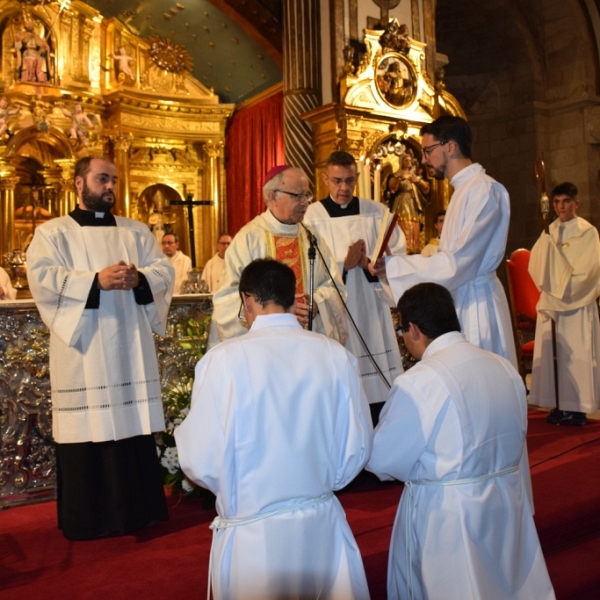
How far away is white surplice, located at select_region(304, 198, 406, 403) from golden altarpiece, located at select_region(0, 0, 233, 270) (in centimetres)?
738

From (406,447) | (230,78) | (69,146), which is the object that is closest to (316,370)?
(406,447)

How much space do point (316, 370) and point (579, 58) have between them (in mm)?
13434

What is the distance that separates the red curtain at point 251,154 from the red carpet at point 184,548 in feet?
28.8

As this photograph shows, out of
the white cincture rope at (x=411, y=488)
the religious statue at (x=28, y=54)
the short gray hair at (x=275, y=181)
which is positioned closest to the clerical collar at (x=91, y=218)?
the short gray hair at (x=275, y=181)

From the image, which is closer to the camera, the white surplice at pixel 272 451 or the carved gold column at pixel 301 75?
the white surplice at pixel 272 451

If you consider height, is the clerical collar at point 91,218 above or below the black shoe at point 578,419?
above

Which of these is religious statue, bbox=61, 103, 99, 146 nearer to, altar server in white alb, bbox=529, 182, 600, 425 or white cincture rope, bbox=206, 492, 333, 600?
altar server in white alb, bbox=529, 182, 600, 425

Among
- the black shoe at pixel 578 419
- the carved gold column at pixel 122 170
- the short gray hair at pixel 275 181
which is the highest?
the carved gold column at pixel 122 170

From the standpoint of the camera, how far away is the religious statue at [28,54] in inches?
481

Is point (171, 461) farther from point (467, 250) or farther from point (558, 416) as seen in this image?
point (558, 416)

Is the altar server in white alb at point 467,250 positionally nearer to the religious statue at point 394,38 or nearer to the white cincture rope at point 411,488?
the white cincture rope at point 411,488

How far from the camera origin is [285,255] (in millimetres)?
4254

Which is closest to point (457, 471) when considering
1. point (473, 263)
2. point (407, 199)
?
point (473, 263)

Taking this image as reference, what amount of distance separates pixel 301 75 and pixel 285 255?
22.9 ft
